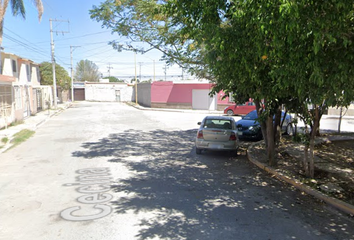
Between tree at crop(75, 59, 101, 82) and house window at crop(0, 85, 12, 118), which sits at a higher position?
tree at crop(75, 59, 101, 82)

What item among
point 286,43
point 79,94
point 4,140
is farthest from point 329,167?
point 79,94

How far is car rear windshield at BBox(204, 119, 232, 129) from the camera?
32.0ft

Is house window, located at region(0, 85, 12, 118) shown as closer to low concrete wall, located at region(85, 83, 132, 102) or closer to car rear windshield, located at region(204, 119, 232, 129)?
car rear windshield, located at region(204, 119, 232, 129)

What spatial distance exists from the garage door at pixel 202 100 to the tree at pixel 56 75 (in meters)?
26.0

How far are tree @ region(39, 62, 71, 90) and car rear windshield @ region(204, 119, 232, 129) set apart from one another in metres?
41.2

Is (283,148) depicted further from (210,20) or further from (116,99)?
(116,99)

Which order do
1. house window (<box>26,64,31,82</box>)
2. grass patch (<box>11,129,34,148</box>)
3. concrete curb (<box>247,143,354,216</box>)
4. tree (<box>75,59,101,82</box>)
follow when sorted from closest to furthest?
concrete curb (<box>247,143,354,216</box>)
grass patch (<box>11,129,34,148</box>)
house window (<box>26,64,31,82</box>)
tree (<box>75,59,101,82</box>)

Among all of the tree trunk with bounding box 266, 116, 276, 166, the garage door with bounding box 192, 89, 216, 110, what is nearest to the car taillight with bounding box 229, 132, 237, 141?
the tree trunk with bounding box 266, 116, 276, 166

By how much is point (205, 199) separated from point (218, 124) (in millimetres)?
4726

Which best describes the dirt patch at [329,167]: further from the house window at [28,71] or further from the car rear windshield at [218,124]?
the house window at [28,71]

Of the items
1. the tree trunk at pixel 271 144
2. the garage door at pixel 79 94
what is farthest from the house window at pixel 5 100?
the garage door at pixel 79 94

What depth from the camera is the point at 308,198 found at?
5816 mm

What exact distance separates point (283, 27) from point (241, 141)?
31.2 feet

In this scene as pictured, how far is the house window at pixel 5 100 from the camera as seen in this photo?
15.9 metres
